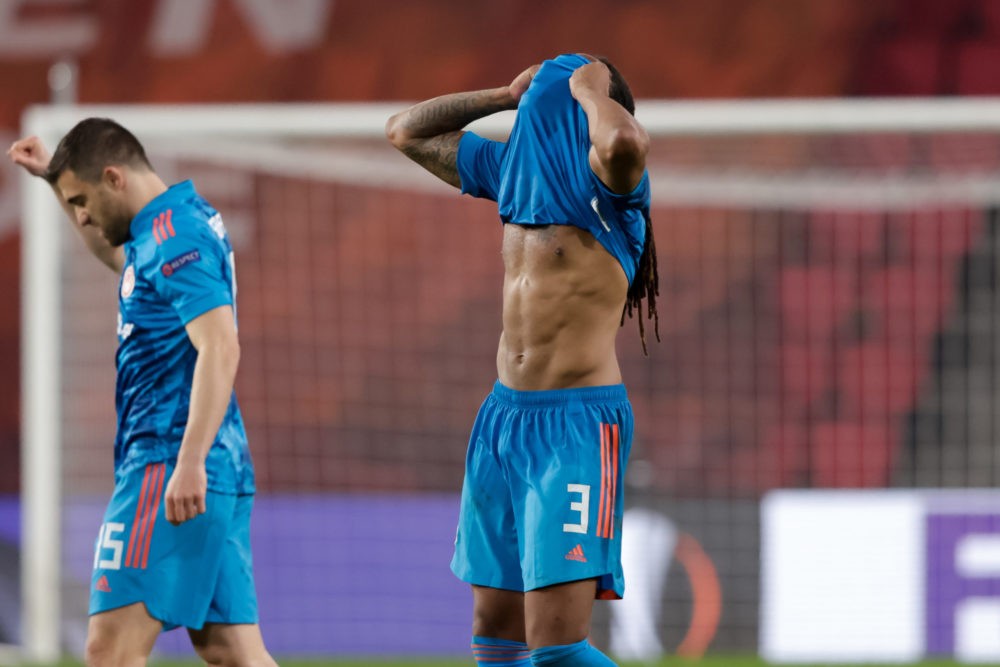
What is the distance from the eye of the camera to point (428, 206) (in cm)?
716

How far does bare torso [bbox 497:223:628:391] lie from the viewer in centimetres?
315

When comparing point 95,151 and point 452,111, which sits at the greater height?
point 452,111

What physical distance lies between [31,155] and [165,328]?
0.76 meters


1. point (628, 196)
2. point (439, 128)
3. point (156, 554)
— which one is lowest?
point (156, 554)

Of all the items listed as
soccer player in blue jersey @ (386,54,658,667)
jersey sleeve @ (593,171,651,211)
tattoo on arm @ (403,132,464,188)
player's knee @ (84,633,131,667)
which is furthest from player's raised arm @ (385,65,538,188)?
player's knee @ (84,633,131,667)

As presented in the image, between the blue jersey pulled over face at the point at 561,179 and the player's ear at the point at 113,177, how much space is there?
909mm

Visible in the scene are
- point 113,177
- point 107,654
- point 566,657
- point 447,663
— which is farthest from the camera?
point 447,663

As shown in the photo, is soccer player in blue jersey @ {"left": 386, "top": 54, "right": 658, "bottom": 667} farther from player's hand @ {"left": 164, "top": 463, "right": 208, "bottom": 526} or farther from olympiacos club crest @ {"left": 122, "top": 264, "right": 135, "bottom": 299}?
olympiacos club crest @ {"left": 122, "top": 264, "right": 135, "bottom": 299}

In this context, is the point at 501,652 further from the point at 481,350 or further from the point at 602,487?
the point at 481,350

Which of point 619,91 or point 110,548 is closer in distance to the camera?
point 619,91

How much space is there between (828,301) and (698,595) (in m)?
1.80

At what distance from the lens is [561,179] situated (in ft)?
10.4

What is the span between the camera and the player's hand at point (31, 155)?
375 cm

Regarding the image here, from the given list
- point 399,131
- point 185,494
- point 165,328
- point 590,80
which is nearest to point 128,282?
point 165,328
